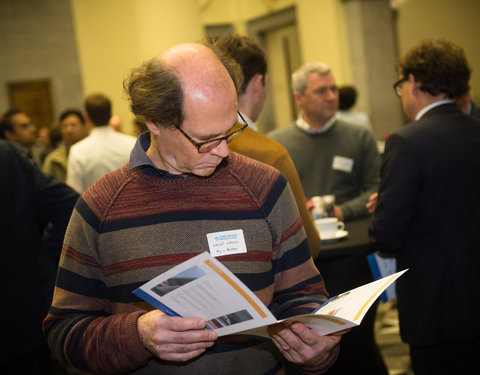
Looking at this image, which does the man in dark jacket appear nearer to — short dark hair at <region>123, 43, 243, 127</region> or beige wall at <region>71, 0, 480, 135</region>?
short dark hair at <region>123, 43, 243, 127</region>

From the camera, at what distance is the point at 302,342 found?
4.51 feet

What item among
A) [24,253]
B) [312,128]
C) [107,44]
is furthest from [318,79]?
A: [107,44]

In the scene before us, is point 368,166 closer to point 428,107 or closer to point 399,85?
point 399,85

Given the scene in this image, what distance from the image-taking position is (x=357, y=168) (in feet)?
11.1

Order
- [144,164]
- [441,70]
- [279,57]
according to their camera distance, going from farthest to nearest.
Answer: [279,57] < [441,70] < [144,164]

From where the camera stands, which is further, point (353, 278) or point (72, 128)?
point (72, 128)

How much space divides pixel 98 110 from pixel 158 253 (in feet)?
10.1

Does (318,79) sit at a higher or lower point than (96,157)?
higher

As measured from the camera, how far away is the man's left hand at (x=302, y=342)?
4.42ft

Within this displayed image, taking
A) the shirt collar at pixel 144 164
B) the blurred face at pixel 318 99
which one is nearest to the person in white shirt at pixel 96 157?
the blurred face at pixel 318 99

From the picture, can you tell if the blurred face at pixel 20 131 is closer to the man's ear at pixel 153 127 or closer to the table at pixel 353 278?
the table at pixel 353 278

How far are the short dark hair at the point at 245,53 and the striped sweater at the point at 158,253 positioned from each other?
2.60 feet

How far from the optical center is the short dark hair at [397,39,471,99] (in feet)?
7.70

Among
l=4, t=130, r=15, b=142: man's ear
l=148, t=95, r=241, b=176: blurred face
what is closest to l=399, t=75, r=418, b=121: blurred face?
l=148, t=95, r=241, b=176: blurred face
